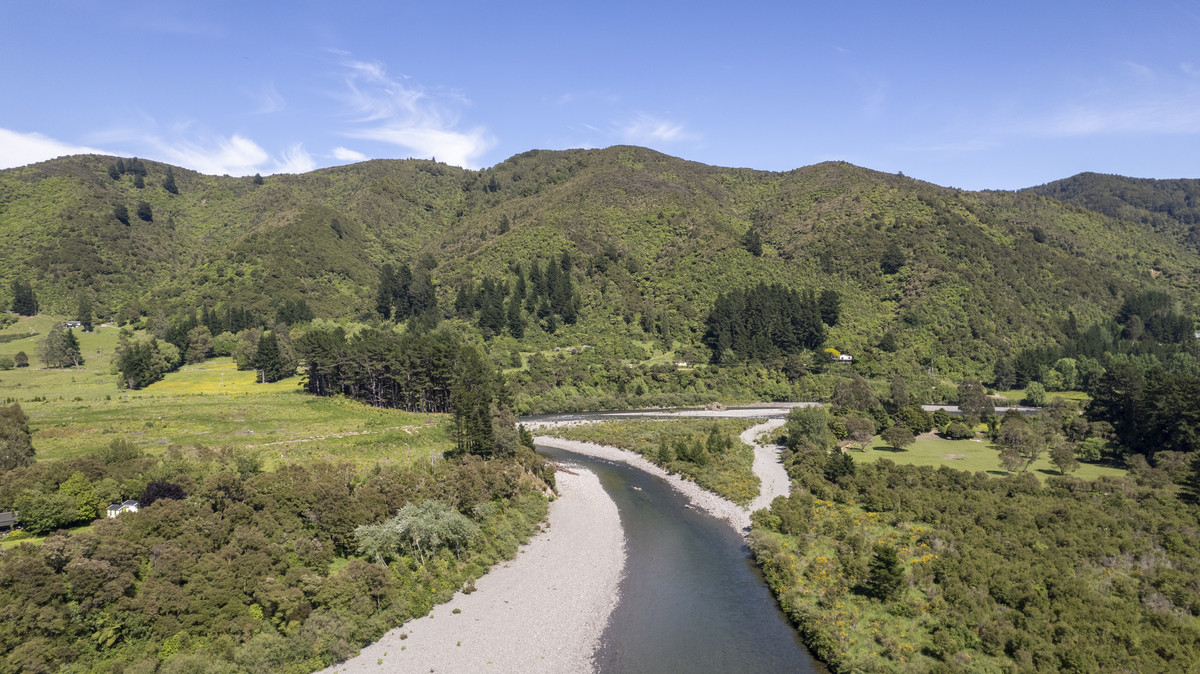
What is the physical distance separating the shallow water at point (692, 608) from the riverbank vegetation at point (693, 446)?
816 centimetres

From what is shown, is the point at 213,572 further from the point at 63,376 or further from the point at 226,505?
the point at 63,376

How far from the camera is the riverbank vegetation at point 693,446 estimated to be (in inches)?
2557

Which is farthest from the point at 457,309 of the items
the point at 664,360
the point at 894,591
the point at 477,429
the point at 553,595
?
the point at 894,591

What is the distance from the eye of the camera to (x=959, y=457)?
6562 cm

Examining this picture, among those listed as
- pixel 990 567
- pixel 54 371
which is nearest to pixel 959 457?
pixel 990 567

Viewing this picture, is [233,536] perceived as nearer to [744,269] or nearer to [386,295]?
[386,295]

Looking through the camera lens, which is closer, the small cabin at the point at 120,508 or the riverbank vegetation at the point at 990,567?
the riverbank vegetation at the point at 990,567

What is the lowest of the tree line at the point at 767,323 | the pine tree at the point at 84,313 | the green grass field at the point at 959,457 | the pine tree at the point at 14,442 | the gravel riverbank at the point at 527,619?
the gravel riverbank at the point at 527,619

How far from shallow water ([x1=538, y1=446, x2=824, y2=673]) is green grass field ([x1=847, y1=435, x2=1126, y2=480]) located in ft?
87.0

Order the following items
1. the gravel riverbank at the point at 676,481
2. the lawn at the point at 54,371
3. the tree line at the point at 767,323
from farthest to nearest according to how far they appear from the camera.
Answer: the tree line at the point at 767,323 < the lawn at the point at 54,371 < the gravel riverbank at the point at 676,481

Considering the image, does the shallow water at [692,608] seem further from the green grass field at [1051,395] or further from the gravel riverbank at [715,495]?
the green grass field at [1051,395]

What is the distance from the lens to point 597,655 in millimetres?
32156

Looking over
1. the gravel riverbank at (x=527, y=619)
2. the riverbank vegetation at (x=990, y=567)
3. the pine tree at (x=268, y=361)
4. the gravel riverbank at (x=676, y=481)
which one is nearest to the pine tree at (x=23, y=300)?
the pine tree at (x=268, y=361)

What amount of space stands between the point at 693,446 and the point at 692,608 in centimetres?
3838
